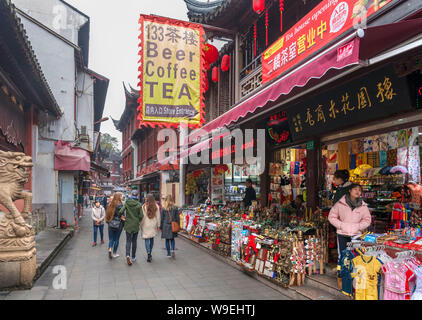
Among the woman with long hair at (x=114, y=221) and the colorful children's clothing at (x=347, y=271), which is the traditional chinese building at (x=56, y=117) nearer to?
the woman with long hair at (x=114, y=221)

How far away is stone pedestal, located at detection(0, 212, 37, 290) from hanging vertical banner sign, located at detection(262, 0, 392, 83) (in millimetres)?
6310

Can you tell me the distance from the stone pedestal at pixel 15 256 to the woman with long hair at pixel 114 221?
2.30 m

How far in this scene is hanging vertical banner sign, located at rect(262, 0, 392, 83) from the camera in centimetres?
486

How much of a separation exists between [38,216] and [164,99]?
293 inches

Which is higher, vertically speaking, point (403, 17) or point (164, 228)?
point (403, 17)

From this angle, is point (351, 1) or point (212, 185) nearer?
point (351, 1)

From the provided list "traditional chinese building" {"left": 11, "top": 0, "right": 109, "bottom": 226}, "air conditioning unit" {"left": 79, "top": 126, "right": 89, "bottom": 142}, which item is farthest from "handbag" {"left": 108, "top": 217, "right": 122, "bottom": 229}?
"air conditioning unit" {"left": 79, "top": 126, "right": 89, "bottom": 142}

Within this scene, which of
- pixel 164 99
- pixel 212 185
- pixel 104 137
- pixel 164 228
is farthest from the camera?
pixel 104 137

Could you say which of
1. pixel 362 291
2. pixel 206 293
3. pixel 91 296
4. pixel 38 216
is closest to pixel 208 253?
pixel 206 293

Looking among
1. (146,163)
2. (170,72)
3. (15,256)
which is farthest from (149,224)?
(146,163)

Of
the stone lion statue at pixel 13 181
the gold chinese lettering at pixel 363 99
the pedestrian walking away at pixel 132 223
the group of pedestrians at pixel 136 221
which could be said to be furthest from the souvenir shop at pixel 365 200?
the stone lion statue at pixel 13 181

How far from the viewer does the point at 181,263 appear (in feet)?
24.5

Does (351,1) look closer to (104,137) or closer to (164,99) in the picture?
(164,99)

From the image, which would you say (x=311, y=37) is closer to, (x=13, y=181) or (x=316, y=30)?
(x=316, y=30)
